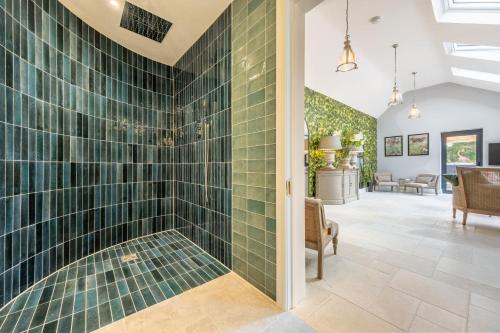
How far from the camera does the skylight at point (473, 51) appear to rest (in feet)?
14.4

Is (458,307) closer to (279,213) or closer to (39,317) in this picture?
(279,213)

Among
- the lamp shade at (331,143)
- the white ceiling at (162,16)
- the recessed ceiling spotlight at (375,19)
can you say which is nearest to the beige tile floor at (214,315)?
the white ceiling at (162,16)

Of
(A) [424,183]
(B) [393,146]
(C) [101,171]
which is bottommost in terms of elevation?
(A) [424,183]

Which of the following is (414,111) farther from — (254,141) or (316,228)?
(254,141)

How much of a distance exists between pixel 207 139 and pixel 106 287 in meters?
1.70

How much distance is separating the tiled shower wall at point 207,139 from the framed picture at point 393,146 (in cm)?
848

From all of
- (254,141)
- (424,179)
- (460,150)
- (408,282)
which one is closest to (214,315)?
(254,141)

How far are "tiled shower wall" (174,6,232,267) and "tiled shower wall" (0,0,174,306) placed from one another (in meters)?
0.39

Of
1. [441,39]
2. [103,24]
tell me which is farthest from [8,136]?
[441,39]

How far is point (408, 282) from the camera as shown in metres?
1.75

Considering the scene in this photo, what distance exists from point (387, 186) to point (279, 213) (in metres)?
8.31

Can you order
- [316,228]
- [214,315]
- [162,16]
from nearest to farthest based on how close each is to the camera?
[214,315] → [316,228] → [162,16]

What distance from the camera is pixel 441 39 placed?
13.0ft

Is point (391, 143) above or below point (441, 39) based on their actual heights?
below
